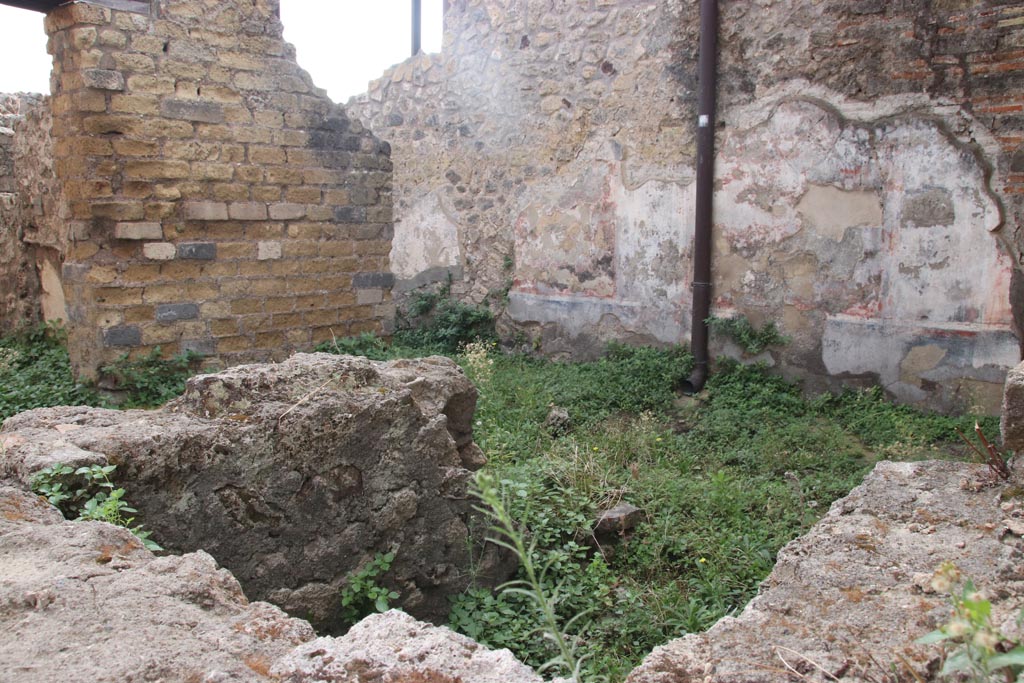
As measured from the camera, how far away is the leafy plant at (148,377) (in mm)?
5564

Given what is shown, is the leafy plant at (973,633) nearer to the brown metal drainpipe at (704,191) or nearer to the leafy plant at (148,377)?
the leafy plant at (148,377)

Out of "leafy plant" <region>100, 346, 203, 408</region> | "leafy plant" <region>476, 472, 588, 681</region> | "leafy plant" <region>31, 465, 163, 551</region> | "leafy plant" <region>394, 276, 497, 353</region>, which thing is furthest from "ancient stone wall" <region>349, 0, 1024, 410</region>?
"leafy plant" <region>31, 465, 163, 551</region>

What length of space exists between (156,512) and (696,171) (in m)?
5.30

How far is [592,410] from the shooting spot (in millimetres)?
6289

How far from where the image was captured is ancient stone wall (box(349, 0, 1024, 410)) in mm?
5500

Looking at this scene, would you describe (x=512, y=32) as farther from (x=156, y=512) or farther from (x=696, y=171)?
(x=156, y=512)

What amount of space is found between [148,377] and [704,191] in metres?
4.57

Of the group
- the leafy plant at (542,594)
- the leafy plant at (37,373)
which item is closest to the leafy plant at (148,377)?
the leafy plant at (37,373)

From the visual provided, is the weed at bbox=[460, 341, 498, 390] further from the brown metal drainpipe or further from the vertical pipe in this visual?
the vertical pipe

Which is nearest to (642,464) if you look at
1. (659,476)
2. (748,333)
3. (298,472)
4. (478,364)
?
(659,476)

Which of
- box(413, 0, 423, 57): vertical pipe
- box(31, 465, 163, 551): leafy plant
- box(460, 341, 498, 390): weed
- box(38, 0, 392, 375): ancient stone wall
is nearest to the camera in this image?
box(31, 465, 163, 551): leafy plant

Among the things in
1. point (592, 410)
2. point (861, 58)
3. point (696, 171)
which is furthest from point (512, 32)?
point (592, 410)

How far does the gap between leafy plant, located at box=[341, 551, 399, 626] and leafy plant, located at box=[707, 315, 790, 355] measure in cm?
419

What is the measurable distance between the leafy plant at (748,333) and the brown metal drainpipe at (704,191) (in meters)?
0.15
